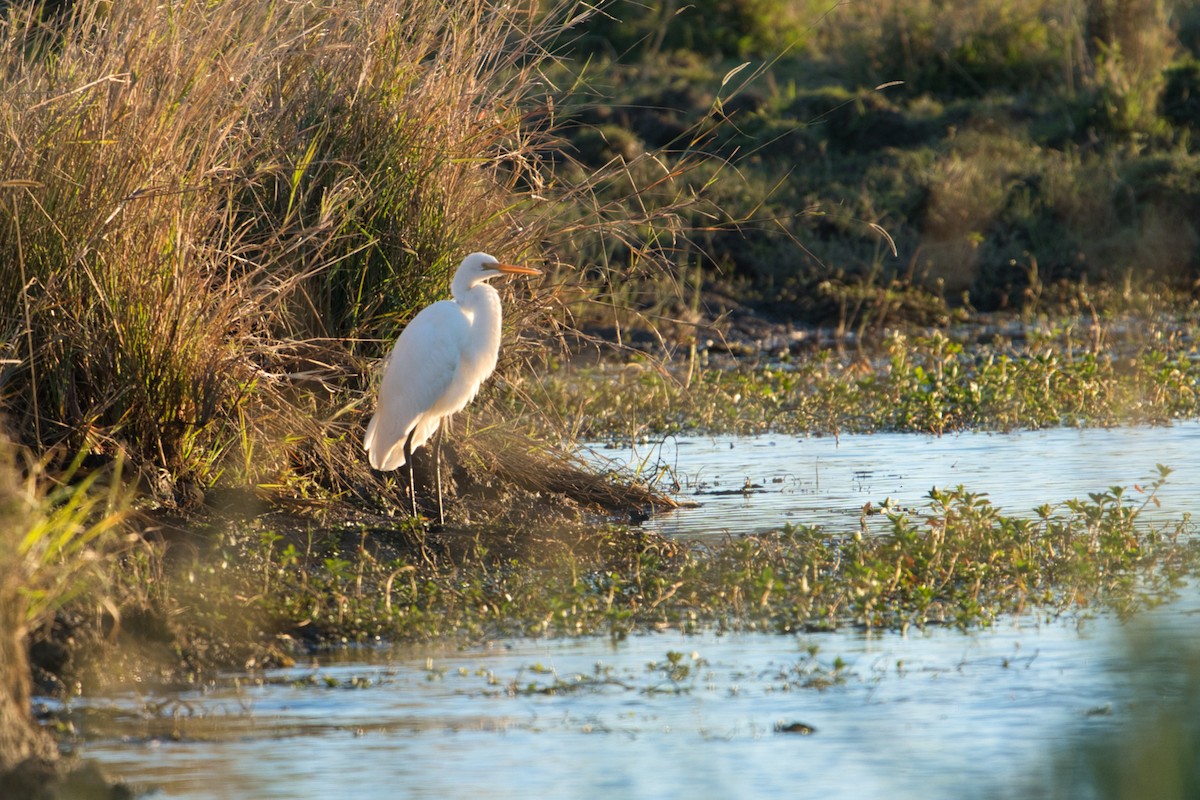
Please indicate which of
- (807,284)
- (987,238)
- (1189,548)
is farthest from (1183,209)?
(1189,548)

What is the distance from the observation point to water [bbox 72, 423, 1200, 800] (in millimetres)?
3709

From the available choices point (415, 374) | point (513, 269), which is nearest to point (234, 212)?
point (415, 374)

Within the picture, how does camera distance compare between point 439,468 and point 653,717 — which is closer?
point 653,717

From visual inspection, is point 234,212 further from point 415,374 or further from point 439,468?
point 439,468

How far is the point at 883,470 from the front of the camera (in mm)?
7633

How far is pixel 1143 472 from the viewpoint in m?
7.25

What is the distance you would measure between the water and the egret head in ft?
5.39

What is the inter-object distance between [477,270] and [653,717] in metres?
2.40

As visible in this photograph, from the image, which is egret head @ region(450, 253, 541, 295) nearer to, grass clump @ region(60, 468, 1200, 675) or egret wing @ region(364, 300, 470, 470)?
egret wing @ region(364, 300, 470, 470)

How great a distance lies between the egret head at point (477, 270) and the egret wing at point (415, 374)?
0.09 m

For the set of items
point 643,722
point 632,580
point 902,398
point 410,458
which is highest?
point 902,398

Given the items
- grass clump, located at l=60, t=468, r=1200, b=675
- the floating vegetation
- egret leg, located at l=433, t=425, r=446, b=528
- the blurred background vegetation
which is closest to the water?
grass clump, located at l=60, t=468, r=1200, b=675

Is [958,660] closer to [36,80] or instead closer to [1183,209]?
[36,80]

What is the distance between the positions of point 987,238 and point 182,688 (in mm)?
10911
